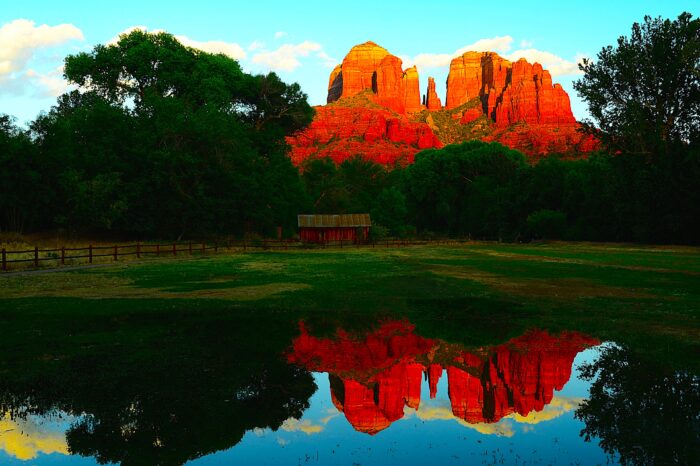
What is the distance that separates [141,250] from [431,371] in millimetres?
40556

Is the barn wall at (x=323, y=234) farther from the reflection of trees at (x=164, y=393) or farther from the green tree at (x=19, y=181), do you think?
the reflection of trees at (x=164, y=393)

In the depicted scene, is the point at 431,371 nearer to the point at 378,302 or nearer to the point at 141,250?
the point at 378,302

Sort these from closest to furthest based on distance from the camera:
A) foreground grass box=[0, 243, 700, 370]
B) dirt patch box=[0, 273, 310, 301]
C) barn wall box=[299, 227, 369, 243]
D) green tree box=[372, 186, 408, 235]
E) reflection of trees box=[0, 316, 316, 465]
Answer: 1. reflection of trees box=[0, 316, 316, 465]
2. foreground grass box=[0, 243, 700, 370]
3. dirt patch box=[0, 273, 310, 301]
4. barn wall box=[299, 227, 369, 243]
5. green tree box=[372, 186, 408, 235]

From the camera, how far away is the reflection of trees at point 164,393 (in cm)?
734

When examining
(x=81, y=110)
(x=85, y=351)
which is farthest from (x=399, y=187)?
(x=85, y=351)

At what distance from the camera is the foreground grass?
13750mm

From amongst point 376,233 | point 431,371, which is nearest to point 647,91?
point 376,233

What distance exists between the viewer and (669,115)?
55031 millimetres

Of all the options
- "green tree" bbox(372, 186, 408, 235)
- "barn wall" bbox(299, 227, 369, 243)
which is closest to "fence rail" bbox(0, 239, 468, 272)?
"barn wall" bbox(299, 227, 369, 243)

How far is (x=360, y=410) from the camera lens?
888 cm

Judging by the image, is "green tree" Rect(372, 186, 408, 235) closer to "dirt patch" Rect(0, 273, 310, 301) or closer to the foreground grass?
the foreground grass

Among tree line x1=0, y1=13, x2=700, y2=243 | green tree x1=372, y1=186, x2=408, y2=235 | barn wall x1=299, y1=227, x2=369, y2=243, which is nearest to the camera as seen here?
tree line x1=0, y1=13, x2=700, y2=243

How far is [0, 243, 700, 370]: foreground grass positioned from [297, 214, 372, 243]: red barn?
Answer: 3787 centimetres

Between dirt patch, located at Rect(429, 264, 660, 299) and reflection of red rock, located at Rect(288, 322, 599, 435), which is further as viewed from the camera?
dirt patch, located at Rect(429, 264, 660, 299)
